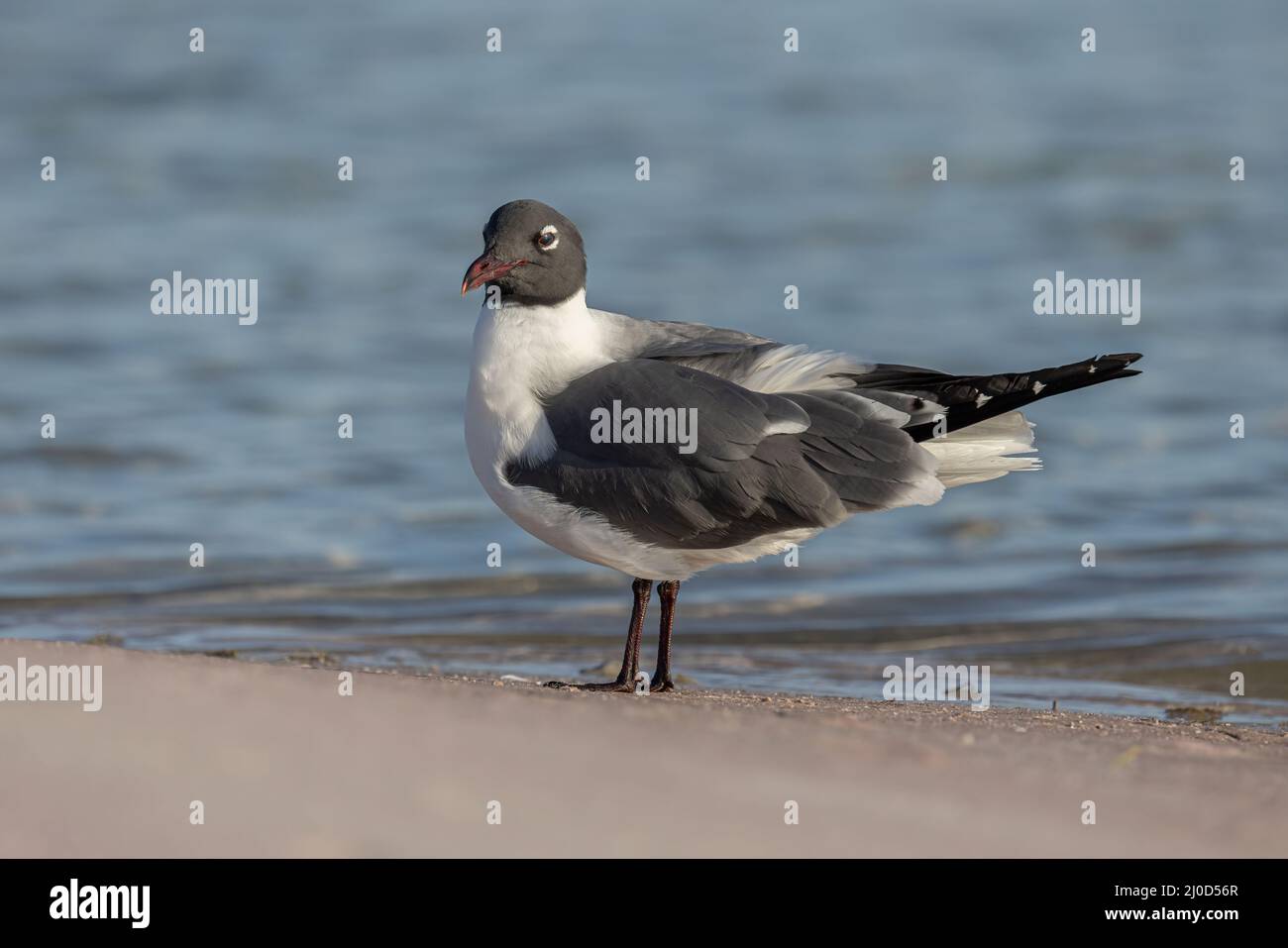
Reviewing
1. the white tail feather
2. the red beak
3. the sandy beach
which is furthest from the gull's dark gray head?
the sandy beach

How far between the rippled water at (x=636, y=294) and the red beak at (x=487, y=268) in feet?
6.16

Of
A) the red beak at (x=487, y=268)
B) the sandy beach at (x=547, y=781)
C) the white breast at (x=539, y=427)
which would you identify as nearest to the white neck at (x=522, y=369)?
the white breast at (x=539, y=427)

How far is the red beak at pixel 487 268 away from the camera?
6.33 meters

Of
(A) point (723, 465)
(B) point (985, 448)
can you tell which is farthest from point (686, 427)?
(B) point (985, 448)

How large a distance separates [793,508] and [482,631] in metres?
2.71

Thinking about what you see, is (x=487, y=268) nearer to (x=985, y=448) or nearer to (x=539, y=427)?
(x=539, y=427)

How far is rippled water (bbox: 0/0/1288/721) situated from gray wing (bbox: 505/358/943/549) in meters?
1.50

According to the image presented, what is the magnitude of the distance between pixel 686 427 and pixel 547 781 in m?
2.03

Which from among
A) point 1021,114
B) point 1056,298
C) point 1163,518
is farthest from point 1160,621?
point 1021,114

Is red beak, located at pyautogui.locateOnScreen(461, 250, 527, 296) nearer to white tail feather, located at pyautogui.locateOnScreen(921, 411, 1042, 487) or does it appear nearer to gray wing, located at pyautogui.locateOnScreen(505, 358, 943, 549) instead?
gray wing, located at pyautogui.locateOnScreen(505, 358, 943, 549)

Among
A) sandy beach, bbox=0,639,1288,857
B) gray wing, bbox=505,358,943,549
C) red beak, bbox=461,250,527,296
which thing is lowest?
sandy beach, bbox=0,639,1288,857

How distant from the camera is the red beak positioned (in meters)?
6.33

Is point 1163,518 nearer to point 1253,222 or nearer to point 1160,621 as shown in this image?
point 1160,621

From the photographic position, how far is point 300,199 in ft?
58.9
